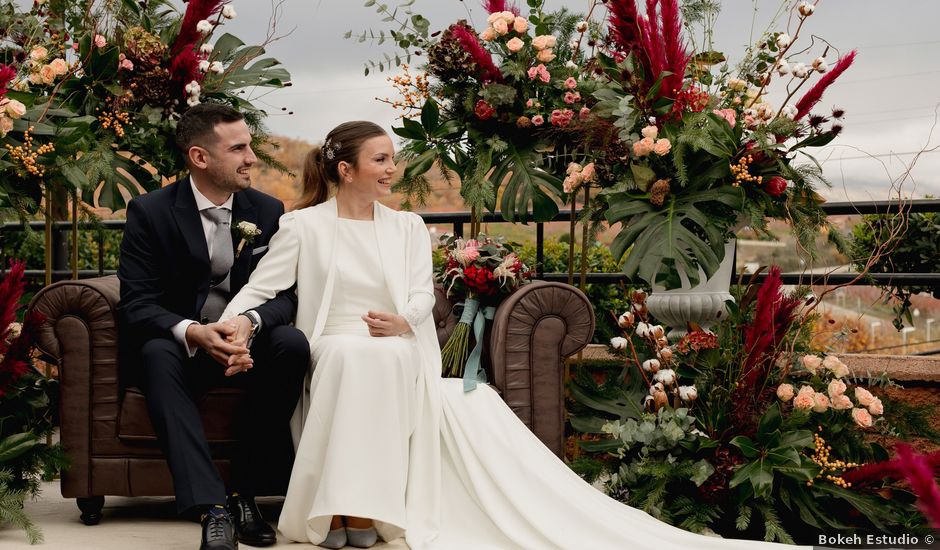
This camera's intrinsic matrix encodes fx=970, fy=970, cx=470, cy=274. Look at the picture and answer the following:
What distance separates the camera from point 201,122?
318 centimetres

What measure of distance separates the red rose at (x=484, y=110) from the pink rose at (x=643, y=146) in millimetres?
768

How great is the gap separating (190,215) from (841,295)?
14.7m

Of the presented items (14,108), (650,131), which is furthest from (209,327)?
(650,131)

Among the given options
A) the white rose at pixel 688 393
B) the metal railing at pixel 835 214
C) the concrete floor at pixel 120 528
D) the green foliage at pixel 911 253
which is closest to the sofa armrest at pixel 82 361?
the concrete floor at pixel 120 528

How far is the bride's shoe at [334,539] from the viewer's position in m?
2.78

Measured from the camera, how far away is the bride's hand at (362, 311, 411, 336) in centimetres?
297

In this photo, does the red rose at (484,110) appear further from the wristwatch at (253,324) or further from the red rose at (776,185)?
the wristwatch at (253,324)

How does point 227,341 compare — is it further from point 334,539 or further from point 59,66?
point 59,66

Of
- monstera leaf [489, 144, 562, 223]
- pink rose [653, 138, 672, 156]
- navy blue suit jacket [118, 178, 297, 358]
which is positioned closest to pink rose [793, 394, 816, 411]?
pink rose [653, 138, 672, 156]

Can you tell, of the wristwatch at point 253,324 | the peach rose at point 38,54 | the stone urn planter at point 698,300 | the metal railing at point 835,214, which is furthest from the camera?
the metal railing at point 835,214

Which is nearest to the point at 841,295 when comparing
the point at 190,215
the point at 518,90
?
the point at 518,90

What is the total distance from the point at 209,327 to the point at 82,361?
482 mm

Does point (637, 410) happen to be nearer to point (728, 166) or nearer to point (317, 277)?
point (728, 166)

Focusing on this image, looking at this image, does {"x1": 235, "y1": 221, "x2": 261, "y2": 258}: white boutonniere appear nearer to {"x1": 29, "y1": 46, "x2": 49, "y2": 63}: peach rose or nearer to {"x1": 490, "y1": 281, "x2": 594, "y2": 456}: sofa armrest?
{"x1": 490, "y1": 281, "x2": 594, "y2": 456}: sofa armrest
